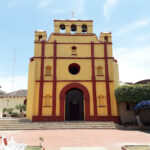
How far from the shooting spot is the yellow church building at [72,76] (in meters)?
17.2

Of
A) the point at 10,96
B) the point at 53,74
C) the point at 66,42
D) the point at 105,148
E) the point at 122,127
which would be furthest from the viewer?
the point at 10,96

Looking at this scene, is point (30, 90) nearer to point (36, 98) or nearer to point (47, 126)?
point (36, 98)

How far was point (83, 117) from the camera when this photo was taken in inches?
691

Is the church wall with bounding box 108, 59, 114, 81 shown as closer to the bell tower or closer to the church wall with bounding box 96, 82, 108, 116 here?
the church wall with bounding box 96, 82, 108, 116

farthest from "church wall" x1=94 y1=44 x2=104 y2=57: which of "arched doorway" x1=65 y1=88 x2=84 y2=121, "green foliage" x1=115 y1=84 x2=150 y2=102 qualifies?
"green foliage" x1=115 y1=84 x2=150 y2=102

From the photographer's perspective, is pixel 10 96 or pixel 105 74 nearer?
pixel 105 74

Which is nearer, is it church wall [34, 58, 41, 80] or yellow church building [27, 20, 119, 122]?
yellow church building [27, 20, 119, 122]

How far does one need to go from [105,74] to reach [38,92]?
847 centimetres

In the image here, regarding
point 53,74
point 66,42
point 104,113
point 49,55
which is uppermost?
point 66,42

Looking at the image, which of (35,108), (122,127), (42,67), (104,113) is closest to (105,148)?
(122,127)

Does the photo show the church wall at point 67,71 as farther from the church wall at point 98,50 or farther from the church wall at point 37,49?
the church wall at point 37,49

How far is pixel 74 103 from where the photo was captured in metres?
18.5

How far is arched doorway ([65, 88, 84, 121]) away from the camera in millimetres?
17984

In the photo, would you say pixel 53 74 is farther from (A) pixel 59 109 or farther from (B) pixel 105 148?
(B) pixel 105 148
